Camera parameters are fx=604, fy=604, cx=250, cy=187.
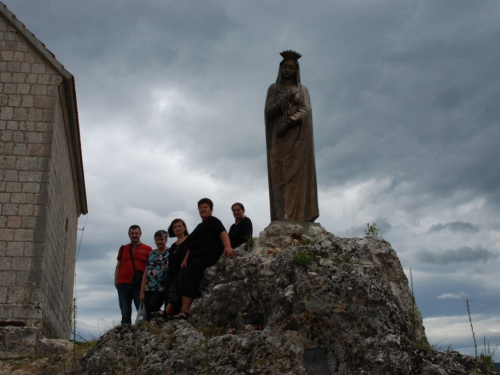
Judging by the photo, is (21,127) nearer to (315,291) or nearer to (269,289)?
(269,289)

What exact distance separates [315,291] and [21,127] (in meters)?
6.80

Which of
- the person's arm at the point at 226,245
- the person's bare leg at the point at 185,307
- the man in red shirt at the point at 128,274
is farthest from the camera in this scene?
the man in red shirt at the point at 128,274

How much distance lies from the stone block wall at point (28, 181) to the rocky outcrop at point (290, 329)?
3.31 metres

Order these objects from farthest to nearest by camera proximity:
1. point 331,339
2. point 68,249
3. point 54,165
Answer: point 68,249 → point 54,165 → point 331,339

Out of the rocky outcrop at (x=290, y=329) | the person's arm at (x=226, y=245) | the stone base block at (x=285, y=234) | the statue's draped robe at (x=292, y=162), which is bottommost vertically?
the rocky outcrop at (x=290, y=329)

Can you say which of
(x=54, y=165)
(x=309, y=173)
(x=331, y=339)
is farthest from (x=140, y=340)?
(x=54, y=165)

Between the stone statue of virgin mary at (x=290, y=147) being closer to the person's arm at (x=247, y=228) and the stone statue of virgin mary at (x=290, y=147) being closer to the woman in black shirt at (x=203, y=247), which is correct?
the person's arm at (x=247, y=228)

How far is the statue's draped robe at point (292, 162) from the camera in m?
8.95

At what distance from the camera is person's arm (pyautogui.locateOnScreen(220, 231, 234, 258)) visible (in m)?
7.75

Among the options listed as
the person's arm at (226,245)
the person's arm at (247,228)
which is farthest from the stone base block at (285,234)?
the person's arm at (226,245)

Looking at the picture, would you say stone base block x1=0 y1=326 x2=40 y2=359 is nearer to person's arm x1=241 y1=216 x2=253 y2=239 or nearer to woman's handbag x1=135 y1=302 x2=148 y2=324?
woman's handbag x1=135 y1=302 x2=148 y2=324

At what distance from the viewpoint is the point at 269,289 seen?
7188mm

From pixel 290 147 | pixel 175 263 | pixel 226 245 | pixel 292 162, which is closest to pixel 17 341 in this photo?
pixel 175 263

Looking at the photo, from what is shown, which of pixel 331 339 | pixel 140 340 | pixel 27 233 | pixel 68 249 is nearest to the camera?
pixel 331 339
